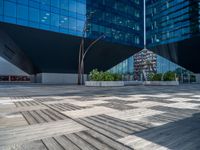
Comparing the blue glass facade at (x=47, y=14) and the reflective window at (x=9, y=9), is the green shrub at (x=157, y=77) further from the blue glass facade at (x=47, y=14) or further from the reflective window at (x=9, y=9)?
the reflective window at (x=9, y=9)

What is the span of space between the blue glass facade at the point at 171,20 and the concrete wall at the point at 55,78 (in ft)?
103

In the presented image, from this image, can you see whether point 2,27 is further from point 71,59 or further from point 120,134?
point 120,134

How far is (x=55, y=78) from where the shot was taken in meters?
39.8

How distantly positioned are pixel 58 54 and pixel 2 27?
1205 centimetres

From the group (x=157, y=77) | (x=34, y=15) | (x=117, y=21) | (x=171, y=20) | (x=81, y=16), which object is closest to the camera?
(x=157, y=77)

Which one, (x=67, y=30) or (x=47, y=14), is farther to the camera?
(x=67, y=30)

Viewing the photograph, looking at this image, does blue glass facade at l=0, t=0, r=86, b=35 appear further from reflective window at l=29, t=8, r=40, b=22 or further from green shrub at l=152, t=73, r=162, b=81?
green shrub at l=152, t=73, r=162, b=81

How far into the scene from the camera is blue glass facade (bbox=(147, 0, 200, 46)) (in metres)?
45.7

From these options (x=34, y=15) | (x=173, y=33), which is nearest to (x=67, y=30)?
(x=34, y=15)

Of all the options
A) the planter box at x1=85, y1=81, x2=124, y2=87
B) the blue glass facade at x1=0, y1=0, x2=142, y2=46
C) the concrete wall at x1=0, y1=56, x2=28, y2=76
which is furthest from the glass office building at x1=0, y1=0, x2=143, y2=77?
the concrete wall at x1=0, y1=56, x2=28, y2=76

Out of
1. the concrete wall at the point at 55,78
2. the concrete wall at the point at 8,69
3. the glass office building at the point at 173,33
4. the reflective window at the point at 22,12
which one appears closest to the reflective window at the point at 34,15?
the reflective window at the point at 22,12

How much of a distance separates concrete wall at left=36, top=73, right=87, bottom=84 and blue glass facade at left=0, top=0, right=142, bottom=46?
10.9 meters

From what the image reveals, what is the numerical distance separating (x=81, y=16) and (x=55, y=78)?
16508mm

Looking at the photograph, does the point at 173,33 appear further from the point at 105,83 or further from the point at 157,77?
the point at 105,83
